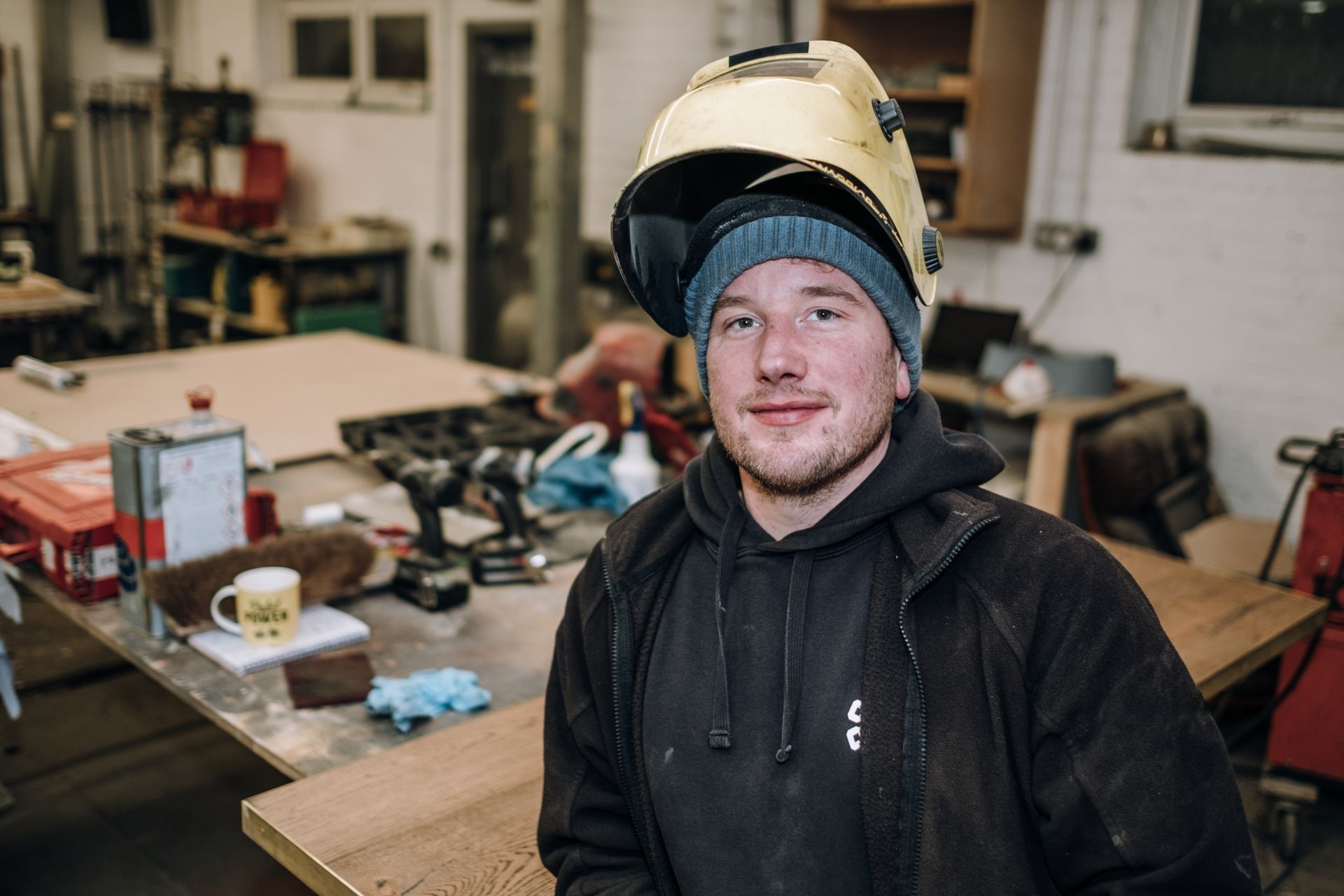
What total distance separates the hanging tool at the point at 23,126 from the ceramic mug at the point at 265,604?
8.53m

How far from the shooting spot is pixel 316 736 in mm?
1703

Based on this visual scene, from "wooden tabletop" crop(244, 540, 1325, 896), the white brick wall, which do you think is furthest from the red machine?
the white brick wall

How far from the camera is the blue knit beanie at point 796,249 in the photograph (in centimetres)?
126

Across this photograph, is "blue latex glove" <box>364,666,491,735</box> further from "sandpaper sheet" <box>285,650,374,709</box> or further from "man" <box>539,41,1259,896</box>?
"man" <box>539,41,1259,896</box>

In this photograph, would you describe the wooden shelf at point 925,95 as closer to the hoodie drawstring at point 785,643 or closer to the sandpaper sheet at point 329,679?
the sandpaper sheet at point 329,679

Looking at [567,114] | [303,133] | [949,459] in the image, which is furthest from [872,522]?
[303,133]

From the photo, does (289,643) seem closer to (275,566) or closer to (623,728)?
(275,566)

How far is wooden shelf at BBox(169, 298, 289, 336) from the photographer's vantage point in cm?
687

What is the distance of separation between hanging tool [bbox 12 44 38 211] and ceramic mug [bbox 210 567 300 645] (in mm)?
8531

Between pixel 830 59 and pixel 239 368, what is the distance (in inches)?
123

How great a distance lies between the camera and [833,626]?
1.25 m

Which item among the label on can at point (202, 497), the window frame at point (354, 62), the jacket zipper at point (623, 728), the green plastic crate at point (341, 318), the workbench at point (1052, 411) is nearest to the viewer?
the jacket zipper at point (623, 728)

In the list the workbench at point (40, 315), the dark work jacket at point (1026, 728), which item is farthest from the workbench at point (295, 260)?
the dark work jacket at point (1026, 728)

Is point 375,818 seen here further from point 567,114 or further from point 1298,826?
point 567,114
